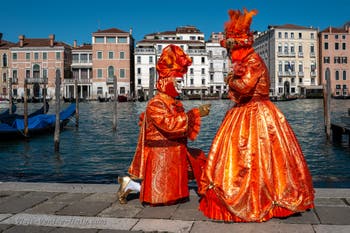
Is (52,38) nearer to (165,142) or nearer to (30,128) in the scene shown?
(30,128)

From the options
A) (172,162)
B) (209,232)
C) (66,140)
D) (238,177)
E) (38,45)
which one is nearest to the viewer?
(209,232)

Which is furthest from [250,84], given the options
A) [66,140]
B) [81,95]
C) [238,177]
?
[81,95]

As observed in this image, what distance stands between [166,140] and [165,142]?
0.02m

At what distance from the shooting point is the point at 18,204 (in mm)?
3797

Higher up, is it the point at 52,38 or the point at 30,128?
the point at 52,38

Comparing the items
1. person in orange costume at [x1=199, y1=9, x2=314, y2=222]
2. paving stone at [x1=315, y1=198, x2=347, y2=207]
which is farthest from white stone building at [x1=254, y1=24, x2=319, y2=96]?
person in orange costume at [x1=199, y1=9, x2=314, y2=222]

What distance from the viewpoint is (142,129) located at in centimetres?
380

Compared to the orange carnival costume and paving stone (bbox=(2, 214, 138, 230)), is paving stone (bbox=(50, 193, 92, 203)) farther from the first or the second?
the orange carnival costume

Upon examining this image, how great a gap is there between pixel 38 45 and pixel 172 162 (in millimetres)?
53703

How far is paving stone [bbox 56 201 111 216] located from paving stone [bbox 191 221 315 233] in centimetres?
97

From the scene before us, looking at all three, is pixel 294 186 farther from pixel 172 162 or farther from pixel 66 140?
pixel 66 140

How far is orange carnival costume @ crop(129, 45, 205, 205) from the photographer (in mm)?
3580

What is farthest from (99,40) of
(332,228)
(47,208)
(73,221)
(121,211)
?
(332,228)

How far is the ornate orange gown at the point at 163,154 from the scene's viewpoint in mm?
3590
